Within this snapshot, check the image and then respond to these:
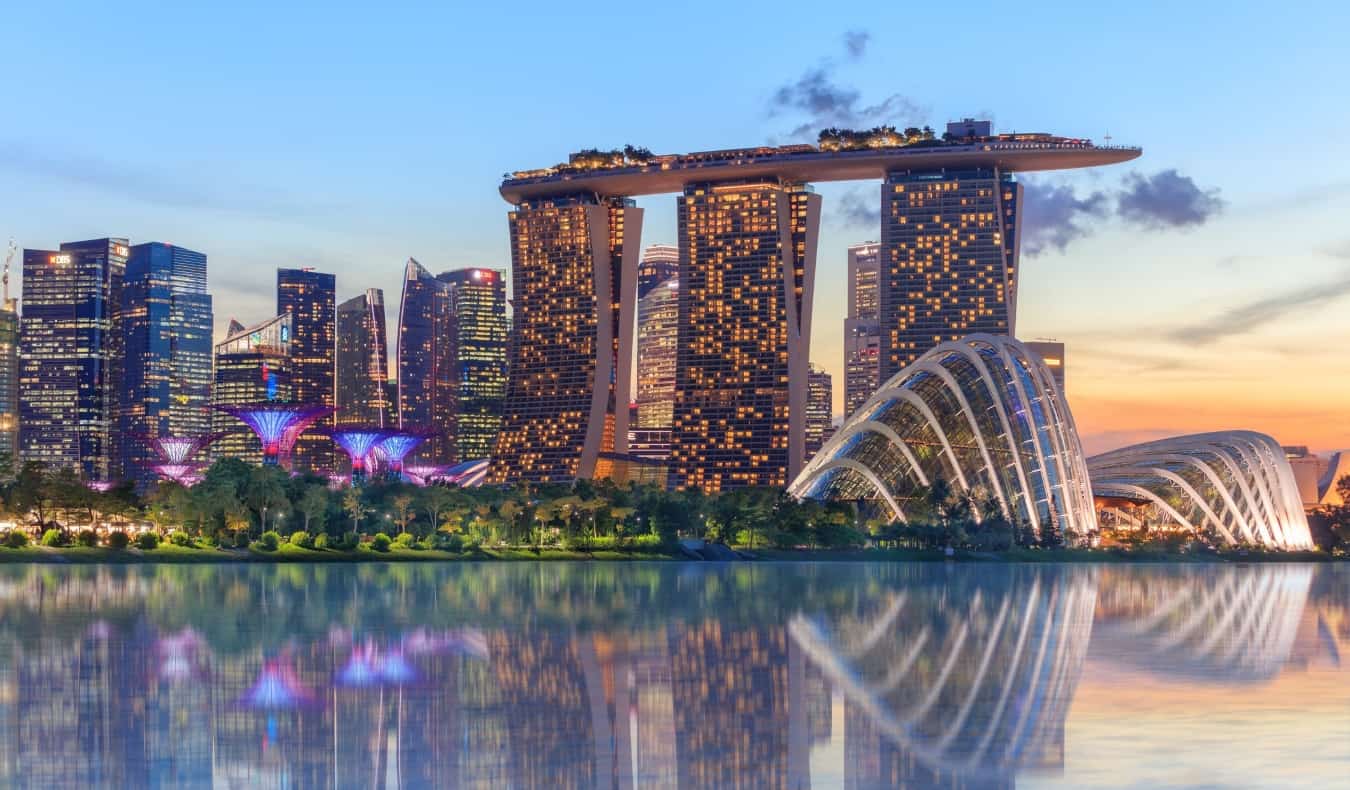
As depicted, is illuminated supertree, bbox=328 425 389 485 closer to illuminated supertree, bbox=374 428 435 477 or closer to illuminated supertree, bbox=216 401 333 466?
illuminated supertree, bbox=374 428 435 477

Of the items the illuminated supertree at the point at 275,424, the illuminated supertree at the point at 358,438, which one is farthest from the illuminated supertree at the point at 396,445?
the illuminated supertree at the point at 275,424

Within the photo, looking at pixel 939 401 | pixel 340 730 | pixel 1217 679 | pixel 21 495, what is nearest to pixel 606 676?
pixel 340 730

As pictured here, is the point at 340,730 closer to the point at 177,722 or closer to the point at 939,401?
the point at 177,722

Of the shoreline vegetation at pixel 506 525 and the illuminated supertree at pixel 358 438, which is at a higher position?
the illuminated supertree at pixel 358 438

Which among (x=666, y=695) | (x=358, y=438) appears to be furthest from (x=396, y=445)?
(x=666, y=695)

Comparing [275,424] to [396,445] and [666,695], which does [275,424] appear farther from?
[666,695]

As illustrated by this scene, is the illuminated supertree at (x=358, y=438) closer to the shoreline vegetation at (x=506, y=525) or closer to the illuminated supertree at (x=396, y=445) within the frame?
the illuminated supertree at (x=396, y=445)

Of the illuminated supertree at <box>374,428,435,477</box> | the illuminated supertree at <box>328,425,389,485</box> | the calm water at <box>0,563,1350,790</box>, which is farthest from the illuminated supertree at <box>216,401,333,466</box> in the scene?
the calm water at <box>0,563,1350,790</box>
